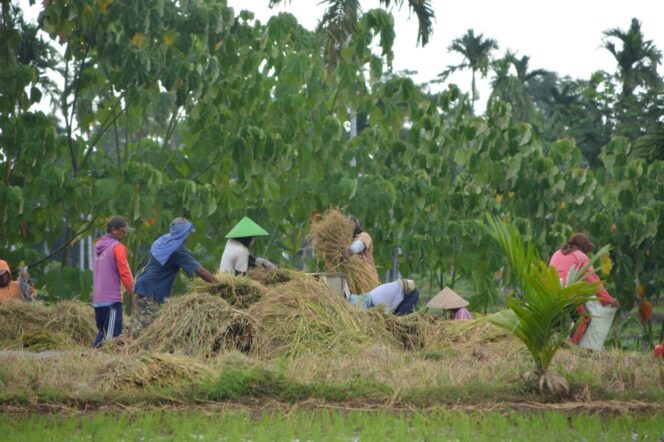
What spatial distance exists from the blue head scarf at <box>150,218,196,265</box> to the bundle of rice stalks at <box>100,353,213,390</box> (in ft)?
6.80

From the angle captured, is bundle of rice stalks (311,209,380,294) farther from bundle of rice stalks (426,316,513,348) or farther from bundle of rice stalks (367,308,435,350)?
bundle of rice stalks (426,316,513,348)

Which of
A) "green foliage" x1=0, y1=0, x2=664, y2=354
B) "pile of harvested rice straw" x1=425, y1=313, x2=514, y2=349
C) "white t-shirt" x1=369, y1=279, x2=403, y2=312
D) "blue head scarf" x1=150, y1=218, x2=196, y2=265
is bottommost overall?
"pile of harvested rice straw" x1=425, y1=313, x2=514, y2=349

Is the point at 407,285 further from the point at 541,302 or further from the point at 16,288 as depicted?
the point at 16,288

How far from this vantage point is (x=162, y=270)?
10.7m

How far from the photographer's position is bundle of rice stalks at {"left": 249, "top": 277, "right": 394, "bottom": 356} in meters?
9.83

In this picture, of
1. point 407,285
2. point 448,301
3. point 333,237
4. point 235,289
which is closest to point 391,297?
point 407,285

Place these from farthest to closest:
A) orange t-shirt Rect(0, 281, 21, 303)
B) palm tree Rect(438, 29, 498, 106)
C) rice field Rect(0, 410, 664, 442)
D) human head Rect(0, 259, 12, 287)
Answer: palm tree Rect(438, 29, 498, 106) < orange t-shirt Rect(0, 281, 21, 303) < human head Rect(0, 259, 12, 287) < rice field Rect(0, 410, 664, 442)

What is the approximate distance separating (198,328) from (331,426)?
282 cm

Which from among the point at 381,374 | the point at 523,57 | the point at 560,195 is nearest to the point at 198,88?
the point at 560,195

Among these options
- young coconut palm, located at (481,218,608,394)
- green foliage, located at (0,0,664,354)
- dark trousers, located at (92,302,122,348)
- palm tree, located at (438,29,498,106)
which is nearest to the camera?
young coconut palm, located at (481,218,608,394)

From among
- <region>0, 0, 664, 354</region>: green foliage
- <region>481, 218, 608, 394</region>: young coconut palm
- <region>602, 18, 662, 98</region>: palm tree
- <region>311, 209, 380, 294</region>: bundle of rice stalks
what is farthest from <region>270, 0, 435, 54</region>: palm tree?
<region>602, 18, 662, 98</region>: palm tree

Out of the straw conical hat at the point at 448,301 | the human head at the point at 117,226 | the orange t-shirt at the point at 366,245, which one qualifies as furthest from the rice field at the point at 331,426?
the orange t-shirt at the point at 366,245

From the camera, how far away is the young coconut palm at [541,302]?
822 cm

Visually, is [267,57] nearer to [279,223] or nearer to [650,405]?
[279,223]
